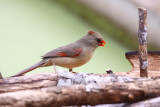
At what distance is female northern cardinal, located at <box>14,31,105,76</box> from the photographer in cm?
124

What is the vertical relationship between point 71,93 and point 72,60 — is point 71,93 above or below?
below

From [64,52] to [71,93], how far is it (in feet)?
1.32

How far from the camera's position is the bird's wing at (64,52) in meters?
1.24

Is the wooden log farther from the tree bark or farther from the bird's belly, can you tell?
the tree bark

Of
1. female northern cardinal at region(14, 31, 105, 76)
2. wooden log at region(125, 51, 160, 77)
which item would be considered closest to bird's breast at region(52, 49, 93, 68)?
female northern cardinal at region(14, 31, 105, 76)

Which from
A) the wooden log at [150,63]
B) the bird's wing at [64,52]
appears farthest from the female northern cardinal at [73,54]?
the wooden log at [150,63]

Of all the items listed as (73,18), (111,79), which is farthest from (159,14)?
(111,79)

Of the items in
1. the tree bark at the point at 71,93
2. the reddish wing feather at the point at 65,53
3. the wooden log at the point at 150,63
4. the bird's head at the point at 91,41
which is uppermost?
the bird's head at the point at 91,41

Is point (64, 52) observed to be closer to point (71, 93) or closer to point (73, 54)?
point (73, 54)

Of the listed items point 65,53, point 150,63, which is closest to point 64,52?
point 65,53

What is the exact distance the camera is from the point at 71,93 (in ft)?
2.86

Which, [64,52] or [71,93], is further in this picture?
[64,52]

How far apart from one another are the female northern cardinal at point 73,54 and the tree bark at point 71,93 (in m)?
0.23

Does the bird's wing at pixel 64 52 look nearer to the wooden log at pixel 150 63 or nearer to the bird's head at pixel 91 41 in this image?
the bird's head at pixel 91 41
